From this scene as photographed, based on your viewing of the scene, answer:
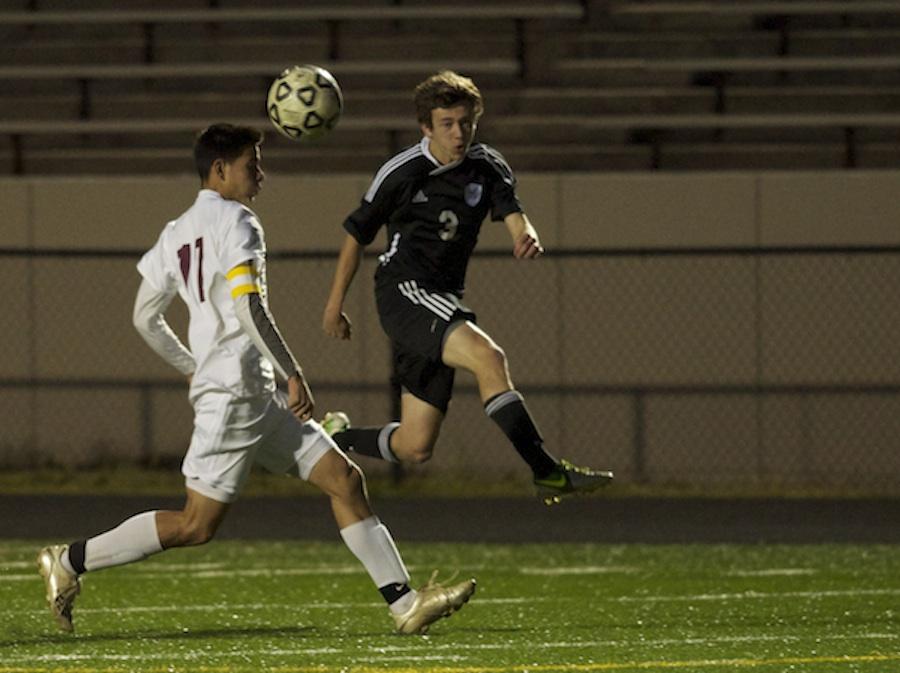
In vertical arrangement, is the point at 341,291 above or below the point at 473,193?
below

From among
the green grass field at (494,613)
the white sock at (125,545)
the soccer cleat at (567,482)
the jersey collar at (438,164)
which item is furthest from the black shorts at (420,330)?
the white sock at (125,545)

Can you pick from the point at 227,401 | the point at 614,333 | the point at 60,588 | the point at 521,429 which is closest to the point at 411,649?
the point at 227,401

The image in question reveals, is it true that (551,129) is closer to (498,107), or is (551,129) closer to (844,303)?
(498,107)

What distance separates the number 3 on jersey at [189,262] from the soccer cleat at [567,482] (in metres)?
1.73

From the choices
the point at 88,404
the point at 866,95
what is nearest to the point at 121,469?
the point at 88,404

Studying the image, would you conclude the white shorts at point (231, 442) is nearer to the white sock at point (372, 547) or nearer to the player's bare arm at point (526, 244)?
the white sock at point (372, 547)

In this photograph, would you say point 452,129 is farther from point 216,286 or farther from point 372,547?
point 372,547

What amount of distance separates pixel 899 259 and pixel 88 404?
6.33 meters

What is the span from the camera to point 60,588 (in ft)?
26.5

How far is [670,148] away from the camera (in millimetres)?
17359

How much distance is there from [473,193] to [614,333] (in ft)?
22.9

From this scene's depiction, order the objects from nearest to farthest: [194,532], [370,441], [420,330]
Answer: [194,532]
[420,330]
[370,441]

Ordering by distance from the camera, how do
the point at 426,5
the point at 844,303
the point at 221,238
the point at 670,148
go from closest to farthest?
the point at 221,238 → the point at 844,303 → the point at 670,148 → the point at 426,5

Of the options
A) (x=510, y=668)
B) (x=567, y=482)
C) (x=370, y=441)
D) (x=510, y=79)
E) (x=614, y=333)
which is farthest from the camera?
(x=510, y=79)
